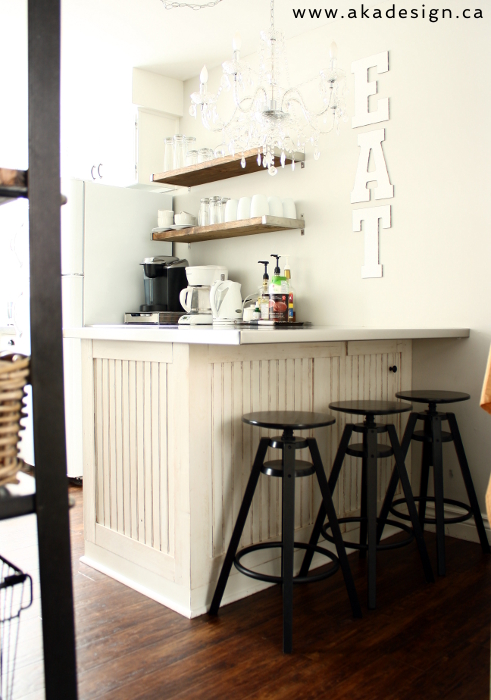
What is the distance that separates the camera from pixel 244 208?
11.6 feet

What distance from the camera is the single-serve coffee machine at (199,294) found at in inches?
137

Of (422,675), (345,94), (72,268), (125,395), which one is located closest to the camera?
(422,675)

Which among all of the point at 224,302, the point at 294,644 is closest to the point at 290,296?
the point at 224,302

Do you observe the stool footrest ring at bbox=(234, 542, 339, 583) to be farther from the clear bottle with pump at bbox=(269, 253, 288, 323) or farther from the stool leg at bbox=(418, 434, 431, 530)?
the clear bottle with pump at bbox=(269, 253, 288, 323)

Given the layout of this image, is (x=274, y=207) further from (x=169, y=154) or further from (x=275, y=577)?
(x=275, y=577)

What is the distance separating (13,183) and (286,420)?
4.83 ft

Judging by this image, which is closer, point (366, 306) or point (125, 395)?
point (125, 395)

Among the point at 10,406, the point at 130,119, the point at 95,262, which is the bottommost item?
the point at 10,406

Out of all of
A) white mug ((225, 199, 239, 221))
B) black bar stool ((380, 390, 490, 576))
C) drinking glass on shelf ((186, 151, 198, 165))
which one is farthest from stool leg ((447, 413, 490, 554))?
drinking glass on shelf ((186, 151, 198, 165))

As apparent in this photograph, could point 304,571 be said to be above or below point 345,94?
below

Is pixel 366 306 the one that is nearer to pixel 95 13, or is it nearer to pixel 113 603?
pixel 113 603

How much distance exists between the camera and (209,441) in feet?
6.86

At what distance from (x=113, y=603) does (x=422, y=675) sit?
104 cm

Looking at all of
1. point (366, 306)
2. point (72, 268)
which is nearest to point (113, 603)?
point (366, 306)
